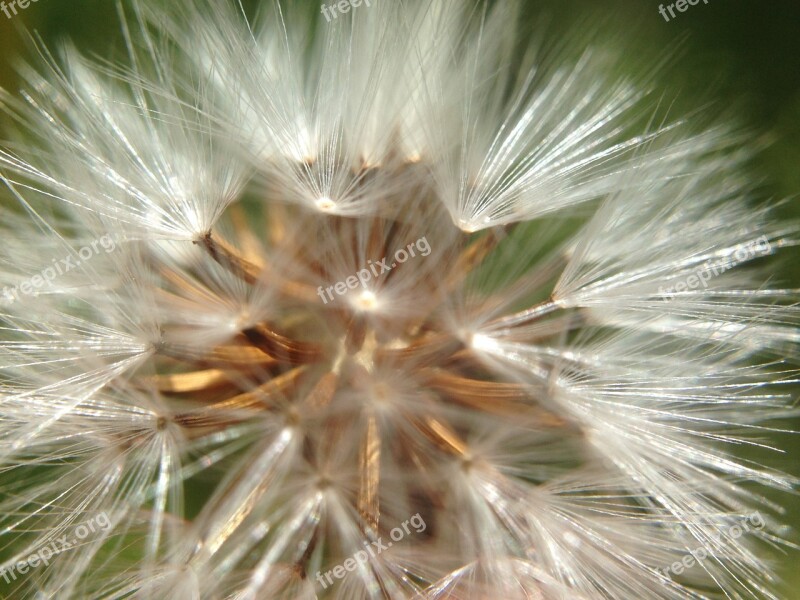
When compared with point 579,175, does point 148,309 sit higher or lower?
higher

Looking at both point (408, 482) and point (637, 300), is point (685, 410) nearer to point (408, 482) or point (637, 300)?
point (637, 300)

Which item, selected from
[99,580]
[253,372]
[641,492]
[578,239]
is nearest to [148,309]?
[253,372]

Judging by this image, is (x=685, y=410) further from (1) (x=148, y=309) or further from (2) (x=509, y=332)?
(1) (x=148, y=309)

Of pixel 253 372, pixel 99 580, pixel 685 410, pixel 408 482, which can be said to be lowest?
pixel 685 410

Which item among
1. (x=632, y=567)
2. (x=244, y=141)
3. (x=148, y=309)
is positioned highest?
(x=244, y=141)

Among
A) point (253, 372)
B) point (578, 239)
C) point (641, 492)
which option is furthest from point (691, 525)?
point (253, 372)

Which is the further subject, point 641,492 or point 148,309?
point 641,492
